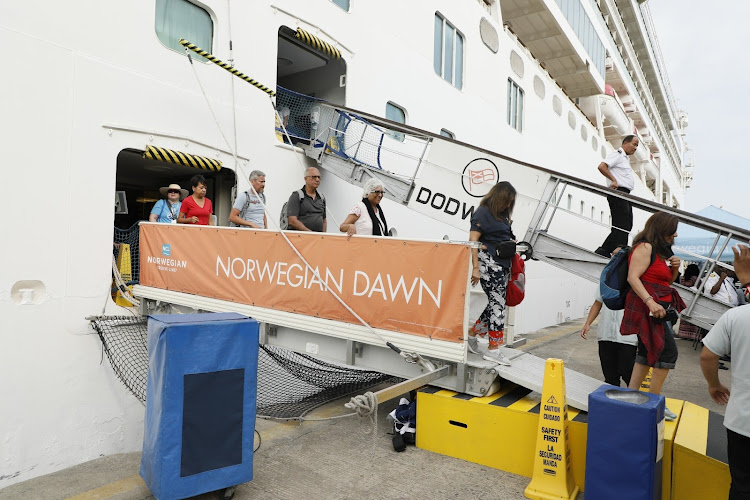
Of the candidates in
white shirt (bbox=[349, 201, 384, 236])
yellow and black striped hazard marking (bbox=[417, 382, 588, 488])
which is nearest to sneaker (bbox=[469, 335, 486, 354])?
yellow and black striped hazard marking (bbox=[417, 382, 588, 488])

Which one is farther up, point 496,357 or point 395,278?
point 395,278

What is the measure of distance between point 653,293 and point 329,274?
2494 millimetres

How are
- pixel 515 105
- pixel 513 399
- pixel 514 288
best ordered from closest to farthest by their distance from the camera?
pixel 513 399, pixel 514 288, pixel 515 105

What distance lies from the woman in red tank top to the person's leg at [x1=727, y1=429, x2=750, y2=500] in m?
1.12

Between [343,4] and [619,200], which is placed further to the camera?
[343,4]

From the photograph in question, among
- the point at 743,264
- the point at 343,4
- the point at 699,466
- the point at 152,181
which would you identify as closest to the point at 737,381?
the point at 743,264

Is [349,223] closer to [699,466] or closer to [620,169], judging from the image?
[699,466]

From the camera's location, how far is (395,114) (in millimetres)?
9586

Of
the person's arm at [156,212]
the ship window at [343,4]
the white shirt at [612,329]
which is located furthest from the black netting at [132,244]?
the white shirt at [612,329]

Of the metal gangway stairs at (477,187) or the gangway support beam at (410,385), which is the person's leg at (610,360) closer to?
the metal gangway stairs at (477,187)

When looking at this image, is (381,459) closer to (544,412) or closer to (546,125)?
(544,412)

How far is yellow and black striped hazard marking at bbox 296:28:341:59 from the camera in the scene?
23.9 ft

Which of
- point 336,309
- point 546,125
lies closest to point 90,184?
point 336,309

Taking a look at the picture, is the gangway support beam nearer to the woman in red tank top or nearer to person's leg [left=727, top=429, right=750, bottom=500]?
the woman in red tank top
